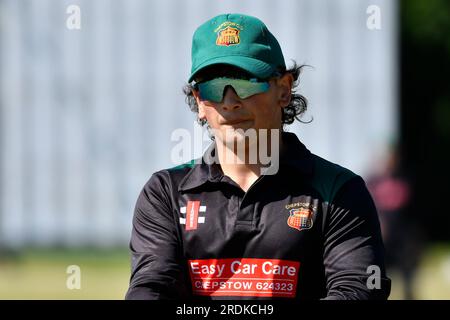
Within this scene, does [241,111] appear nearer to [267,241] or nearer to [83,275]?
[267,241]

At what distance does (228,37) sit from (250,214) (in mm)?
566

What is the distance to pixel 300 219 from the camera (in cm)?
325

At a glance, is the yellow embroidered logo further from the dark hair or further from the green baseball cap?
the dark hair

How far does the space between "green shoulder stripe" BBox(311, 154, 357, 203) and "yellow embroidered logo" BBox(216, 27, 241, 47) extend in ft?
1.60

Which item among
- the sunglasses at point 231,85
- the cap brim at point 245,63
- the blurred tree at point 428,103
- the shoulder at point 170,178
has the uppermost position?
the cap brim at point 245,63

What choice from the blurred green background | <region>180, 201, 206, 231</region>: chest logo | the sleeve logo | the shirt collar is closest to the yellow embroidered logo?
the shirt collar

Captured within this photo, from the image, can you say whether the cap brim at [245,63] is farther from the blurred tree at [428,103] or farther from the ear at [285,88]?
the blurred tree at [428,103]

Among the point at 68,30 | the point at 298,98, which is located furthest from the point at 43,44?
the point at 298,98

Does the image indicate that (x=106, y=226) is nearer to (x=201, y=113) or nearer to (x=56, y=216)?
(x=56, y=216)

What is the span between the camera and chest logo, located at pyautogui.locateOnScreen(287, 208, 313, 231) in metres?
3.24

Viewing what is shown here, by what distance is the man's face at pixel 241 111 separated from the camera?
328cm

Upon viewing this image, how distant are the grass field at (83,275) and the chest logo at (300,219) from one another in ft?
24.4

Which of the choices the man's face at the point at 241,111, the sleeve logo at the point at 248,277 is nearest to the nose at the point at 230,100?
the man's face at the point at 241,111

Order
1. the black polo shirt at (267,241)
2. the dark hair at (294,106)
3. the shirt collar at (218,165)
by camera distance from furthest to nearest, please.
Result: the dark hair at (294,106) < the shirt collar at (218,165) < the black polo shirt at (267,241)
